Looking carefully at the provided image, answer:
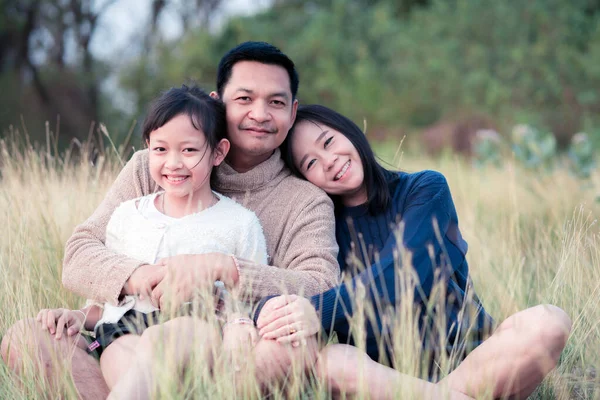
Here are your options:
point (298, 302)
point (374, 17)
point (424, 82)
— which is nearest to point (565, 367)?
point (298, 302)

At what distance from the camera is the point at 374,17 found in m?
15.8

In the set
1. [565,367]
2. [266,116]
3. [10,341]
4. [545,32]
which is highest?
[545,32]

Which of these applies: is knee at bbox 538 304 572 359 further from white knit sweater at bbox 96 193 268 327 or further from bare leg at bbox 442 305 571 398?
white knit sweater at bbox 96 193 268 327

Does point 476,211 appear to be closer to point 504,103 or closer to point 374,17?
point 504,103

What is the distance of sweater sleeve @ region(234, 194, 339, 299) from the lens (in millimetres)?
2510

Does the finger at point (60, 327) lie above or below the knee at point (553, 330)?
below

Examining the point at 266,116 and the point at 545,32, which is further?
the point at 545,32

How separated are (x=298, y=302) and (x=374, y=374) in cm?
35

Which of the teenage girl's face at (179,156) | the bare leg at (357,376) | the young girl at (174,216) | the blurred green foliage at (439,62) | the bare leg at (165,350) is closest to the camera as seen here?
the bare leg at (165,350)

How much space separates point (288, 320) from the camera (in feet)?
7.57

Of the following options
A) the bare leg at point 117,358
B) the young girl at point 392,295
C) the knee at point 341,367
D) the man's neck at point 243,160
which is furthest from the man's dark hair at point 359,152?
the bare leg at point 117,358

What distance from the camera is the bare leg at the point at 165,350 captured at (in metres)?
2.08

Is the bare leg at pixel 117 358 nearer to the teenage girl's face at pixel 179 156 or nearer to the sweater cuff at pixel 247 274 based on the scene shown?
the sweater cuff at pixel 247 274

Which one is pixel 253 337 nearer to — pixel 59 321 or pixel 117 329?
pixel 117 329
